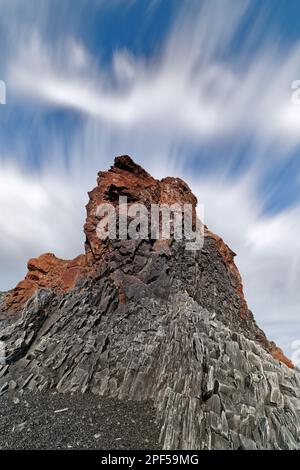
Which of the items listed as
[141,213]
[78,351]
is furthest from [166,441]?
[141,213]

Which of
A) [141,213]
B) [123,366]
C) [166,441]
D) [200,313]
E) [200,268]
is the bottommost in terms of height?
[166,441]

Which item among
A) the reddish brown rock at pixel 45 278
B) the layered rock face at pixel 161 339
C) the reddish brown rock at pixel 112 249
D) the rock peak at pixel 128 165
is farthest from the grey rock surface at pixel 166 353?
the rock peak at pixel 128 165

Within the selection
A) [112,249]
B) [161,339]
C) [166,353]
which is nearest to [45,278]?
[112,249]

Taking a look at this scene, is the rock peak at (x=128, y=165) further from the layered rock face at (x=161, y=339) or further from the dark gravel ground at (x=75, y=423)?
the dark gravel ground at (x=75, y=423)

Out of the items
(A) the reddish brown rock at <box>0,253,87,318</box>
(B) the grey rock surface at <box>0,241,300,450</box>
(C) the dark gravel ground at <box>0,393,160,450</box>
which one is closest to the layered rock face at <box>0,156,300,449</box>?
(B) the grey rock surface at <box>0,241,300,450</box>

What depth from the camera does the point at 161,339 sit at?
27.0m

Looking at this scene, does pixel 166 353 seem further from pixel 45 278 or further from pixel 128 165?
pixel 128 165

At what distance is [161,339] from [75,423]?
9236 millimetres

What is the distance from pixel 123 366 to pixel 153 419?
6.13m

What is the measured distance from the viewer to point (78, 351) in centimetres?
2848

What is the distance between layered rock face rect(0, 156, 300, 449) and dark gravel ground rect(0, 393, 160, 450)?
1198 millimetres

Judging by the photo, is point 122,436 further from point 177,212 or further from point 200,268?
point 177,212

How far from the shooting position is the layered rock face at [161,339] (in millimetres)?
18531

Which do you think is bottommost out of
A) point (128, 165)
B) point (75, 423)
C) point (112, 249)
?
point (75, 423)
